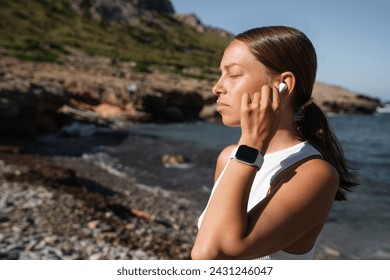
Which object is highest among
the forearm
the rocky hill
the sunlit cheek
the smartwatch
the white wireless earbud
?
the white wireless earbud

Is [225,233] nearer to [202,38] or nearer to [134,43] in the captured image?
[134,43]

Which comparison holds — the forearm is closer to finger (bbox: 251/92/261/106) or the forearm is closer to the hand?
the hand

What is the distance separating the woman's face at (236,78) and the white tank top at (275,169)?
0.32m

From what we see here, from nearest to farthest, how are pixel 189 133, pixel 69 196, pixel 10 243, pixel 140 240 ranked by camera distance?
1. pixel 10 243
2. pixel 140 240
3. pixel 69 196
4. pixel 189 133

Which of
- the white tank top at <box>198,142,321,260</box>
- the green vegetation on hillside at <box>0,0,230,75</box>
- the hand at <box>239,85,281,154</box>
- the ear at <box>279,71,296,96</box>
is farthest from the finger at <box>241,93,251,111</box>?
the green vegetation on hillside at <box>0,0,230,75</box>

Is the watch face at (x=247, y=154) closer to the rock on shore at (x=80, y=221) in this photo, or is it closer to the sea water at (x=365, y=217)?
the sea water at (x=365, y=217)

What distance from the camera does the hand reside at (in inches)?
74.6

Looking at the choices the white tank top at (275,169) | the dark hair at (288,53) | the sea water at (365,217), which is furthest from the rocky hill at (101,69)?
the sea water at (365,217)

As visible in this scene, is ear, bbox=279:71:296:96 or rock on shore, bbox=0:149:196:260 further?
rock on shore, bbox=0:149:196:260

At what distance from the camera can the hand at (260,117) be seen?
74.6 inches

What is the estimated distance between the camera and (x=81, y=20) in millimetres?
98875

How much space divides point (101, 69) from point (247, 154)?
195 feet
